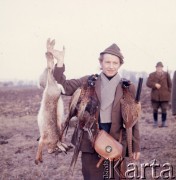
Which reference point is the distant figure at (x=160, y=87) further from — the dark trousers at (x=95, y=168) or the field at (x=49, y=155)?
the dark trousers at (x=95, y=168)

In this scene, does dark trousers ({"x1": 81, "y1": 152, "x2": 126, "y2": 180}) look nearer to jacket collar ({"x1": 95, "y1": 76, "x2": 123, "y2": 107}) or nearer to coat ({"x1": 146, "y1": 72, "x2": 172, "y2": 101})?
jacket collar ({"x1": 95, "y1": 76, "x2": 123, "y2": 107})

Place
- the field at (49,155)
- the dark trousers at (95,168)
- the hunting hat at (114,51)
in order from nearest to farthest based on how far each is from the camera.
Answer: the hunting hat at (114,51), the dark trousers at (95,168), the field at (49,155)

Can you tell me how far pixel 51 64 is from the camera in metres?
3.50

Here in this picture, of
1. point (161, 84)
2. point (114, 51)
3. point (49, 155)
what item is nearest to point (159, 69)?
point (161, 84)

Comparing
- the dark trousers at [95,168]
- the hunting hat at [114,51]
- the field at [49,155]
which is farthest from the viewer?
the field at [49,155]

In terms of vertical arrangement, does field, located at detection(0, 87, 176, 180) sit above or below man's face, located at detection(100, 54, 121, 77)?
below

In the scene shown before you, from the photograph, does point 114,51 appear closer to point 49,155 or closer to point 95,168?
point 95,168

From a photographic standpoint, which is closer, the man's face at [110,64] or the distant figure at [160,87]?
the man's face at [110,64]

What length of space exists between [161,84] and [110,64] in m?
7.41

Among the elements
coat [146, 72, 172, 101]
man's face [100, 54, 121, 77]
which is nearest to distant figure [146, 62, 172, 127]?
coat [146, 72, 172, 101]

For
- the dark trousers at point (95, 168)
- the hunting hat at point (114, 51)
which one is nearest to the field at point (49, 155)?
the dark trousers at point (95, 168)

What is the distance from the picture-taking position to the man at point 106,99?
12.1ft

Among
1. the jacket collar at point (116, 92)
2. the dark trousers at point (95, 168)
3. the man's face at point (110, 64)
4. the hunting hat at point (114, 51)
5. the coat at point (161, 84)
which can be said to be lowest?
the dark trousers at point (95, 168)

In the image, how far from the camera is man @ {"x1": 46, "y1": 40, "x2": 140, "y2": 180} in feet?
12.1
